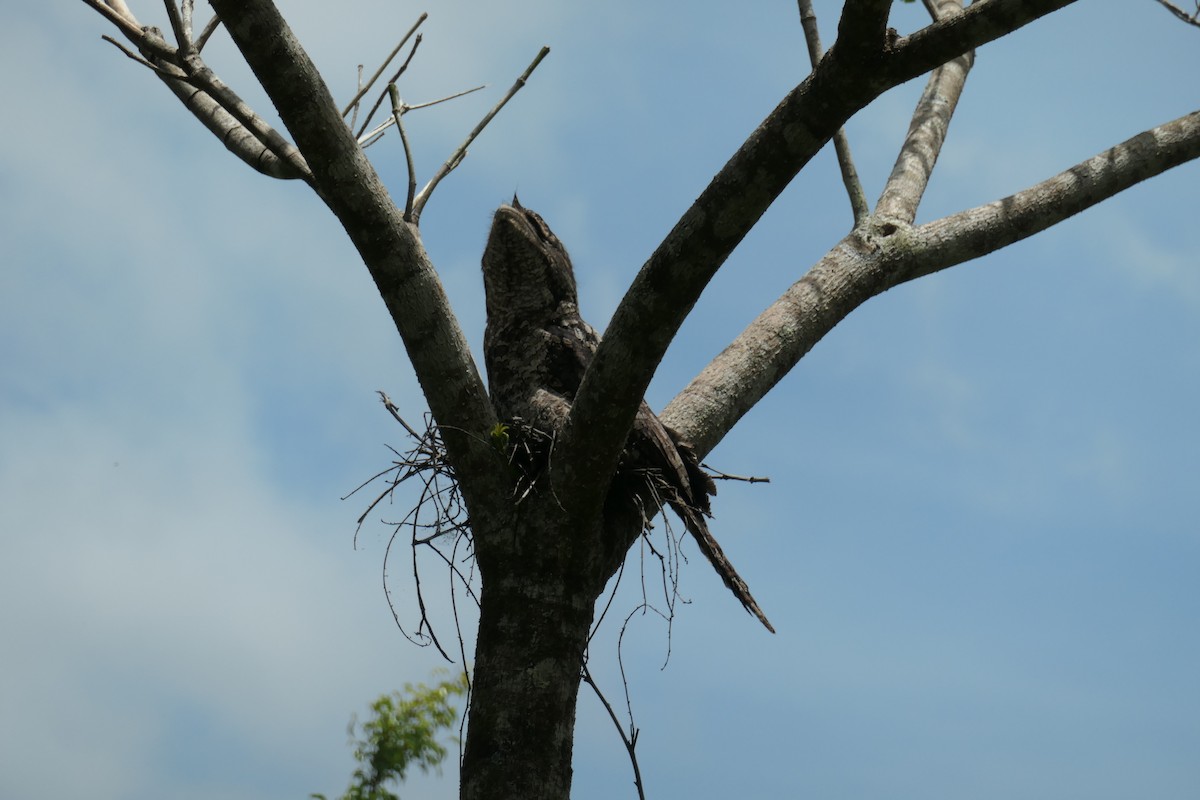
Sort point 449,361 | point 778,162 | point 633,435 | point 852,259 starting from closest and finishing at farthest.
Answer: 1. point 778,162
2. point 449,361
3. point 633,435
4. point 852,259

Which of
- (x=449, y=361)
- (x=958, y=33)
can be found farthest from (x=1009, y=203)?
(x=449, y=361)

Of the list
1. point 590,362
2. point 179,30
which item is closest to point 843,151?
point 590,362

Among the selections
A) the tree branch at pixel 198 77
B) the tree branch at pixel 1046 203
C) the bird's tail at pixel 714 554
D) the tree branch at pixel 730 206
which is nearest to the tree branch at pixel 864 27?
the tree branch at pixel 730 206

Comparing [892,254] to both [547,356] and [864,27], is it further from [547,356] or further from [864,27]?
[864,27]

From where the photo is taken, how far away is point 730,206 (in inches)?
101

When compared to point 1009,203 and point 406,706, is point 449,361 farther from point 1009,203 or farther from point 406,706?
point 1009,203

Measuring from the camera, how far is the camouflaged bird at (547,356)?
321 centimetres

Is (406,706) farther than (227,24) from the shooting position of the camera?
Yes

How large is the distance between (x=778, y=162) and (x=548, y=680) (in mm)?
1449

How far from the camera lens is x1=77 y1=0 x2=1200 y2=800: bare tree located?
8.06 ft

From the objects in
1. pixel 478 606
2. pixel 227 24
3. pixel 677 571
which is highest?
pixel 227 24

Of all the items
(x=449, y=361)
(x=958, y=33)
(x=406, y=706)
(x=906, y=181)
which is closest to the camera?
(x=958, y=33)

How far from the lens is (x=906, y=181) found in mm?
4586

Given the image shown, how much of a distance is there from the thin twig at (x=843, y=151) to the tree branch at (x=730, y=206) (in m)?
1.92
